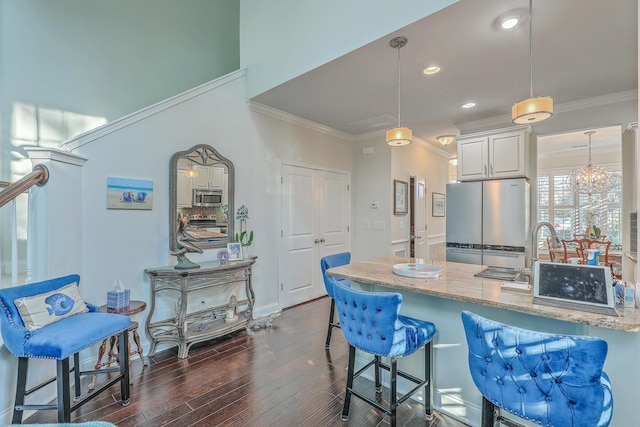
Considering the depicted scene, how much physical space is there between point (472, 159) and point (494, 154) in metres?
0.28

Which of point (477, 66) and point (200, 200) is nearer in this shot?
point (477, 66)

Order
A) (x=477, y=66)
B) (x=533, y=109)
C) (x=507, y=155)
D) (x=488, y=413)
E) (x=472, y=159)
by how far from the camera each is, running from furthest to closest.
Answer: (x=472, y=159) → (x=507, y=155) → (x=477, y=66) → (x=533, y=109) → (x=488, y=413)

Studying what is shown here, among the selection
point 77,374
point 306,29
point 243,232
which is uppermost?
point 306,29

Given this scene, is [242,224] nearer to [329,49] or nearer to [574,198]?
[329,49]

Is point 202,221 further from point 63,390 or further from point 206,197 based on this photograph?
point 63,390

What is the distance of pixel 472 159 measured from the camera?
4.21 metres

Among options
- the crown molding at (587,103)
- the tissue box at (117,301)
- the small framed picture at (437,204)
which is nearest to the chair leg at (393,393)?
the tissue box at (117,301)

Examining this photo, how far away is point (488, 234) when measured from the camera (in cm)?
398

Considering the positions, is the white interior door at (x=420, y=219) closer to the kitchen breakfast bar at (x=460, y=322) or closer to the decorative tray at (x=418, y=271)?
the kitchen breakfast bar at (x=460, y=322)

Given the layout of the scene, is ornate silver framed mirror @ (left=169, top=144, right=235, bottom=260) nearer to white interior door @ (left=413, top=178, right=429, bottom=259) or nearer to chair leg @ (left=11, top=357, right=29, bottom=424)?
chair leg @ (left=11, top=357, right=29, bottom=424)

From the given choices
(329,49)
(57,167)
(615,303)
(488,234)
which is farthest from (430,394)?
(57,167)

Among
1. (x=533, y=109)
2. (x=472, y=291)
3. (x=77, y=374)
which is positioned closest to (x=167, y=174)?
(x=77, y=374)

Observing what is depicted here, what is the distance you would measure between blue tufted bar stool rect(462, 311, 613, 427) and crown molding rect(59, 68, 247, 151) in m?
3.25

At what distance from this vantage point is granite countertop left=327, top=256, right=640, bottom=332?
1289mm
